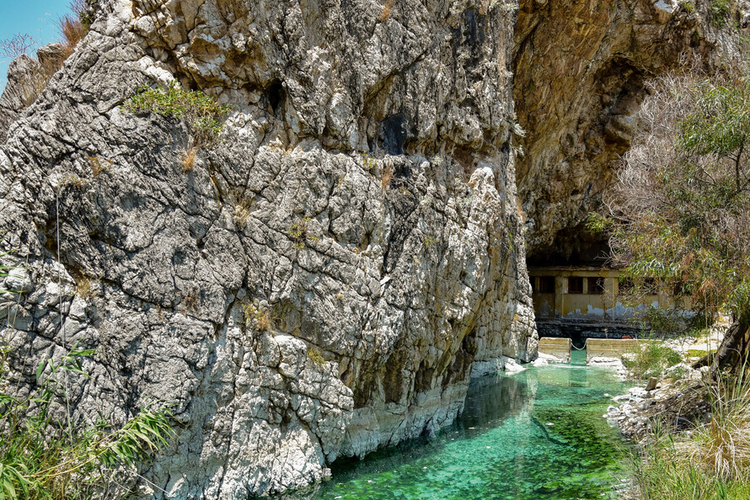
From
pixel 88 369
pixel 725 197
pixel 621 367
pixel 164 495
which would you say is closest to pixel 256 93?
pixel 88 369

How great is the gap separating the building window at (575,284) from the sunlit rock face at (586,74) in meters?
6.66

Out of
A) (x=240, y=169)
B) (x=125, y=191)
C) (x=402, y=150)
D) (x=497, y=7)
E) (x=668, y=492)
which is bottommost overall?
(x=668, y=492)

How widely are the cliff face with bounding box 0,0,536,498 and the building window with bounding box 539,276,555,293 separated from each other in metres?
24.5

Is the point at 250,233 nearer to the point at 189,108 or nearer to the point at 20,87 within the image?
the point at 189,108

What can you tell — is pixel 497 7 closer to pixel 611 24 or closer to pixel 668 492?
pixel 611 24

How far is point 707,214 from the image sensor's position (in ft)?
29.0

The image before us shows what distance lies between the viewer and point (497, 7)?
14297 mm

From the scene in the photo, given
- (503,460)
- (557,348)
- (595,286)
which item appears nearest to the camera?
(503,460)

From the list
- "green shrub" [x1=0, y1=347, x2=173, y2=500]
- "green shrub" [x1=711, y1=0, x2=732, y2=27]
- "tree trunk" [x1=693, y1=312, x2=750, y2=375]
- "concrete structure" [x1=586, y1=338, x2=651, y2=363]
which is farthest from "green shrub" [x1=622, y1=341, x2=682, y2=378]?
"green shrub" [x1=711, y1=0, x2=732, y2=27]

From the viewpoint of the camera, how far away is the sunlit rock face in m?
21.9

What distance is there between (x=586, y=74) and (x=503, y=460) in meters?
19.9

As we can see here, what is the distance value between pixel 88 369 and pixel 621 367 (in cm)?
2116

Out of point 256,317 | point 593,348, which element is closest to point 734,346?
point 256,317

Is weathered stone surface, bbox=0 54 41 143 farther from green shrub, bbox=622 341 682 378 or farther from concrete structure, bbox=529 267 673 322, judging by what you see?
concrete structure, bbox=529 267 673 322
